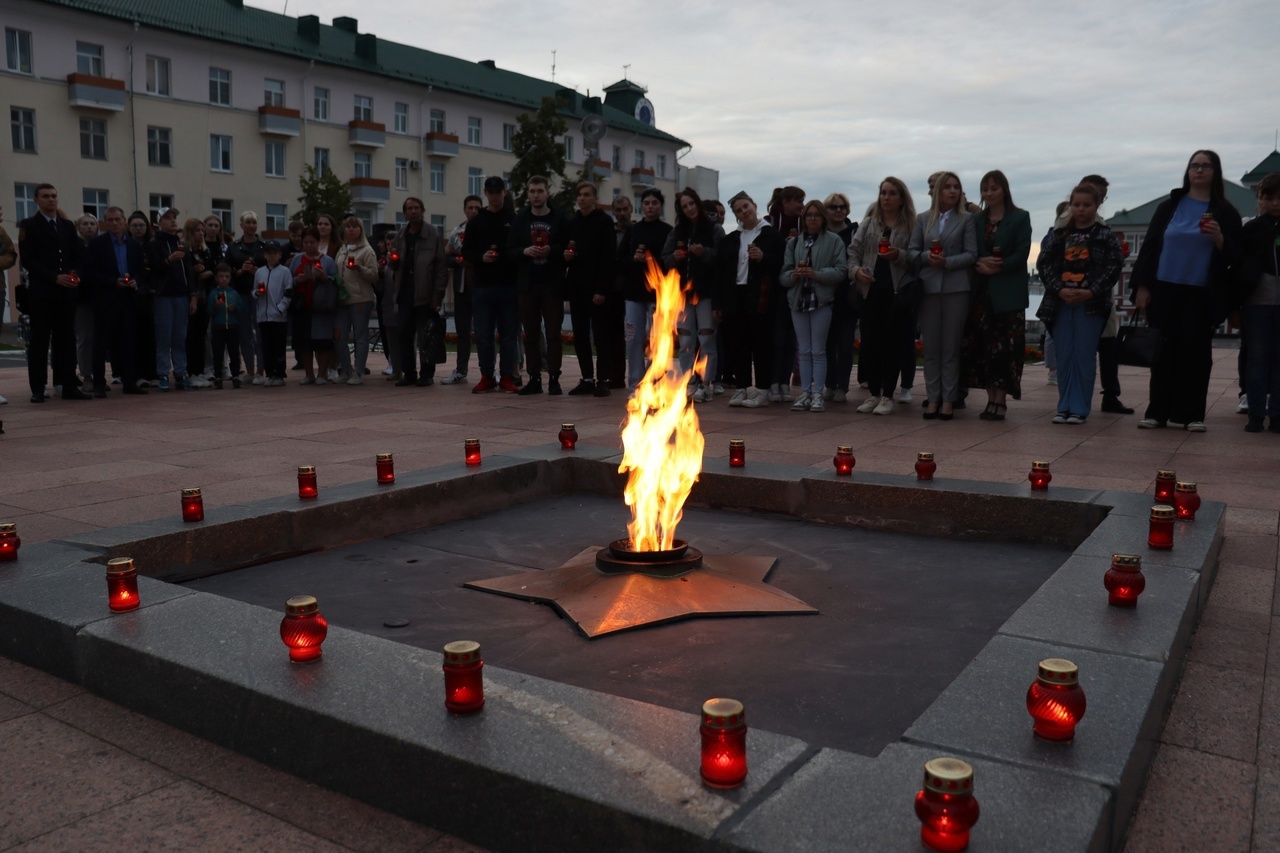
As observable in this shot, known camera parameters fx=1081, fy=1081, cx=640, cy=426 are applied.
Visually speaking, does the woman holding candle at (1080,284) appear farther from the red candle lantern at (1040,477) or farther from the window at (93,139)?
the window at (93,139)

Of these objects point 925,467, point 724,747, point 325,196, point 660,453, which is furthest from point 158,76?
point 724,747

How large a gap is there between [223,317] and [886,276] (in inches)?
335

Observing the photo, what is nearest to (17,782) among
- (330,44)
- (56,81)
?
(56,81)

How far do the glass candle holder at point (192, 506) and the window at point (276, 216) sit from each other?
48.8 m

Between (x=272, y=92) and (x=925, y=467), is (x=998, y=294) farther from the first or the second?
(x=272, y=92)

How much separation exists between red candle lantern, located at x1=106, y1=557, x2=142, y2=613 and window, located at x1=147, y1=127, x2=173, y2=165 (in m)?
47.2

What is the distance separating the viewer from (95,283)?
1248cm

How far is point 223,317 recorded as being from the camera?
14031 mm

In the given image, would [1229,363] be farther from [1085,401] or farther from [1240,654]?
[1240,654]

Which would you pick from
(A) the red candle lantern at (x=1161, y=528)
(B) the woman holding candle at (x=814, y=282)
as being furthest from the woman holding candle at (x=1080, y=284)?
(A) the red candle lantern at (x=1161, y=528)

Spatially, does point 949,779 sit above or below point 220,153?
below

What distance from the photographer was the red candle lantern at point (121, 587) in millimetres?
3707

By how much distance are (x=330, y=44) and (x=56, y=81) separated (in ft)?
50.2

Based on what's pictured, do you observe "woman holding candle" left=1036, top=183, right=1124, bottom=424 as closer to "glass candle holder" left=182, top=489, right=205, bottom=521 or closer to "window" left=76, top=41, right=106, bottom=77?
"glass candle holder" left=182, top=489, right=205, bottom=521
